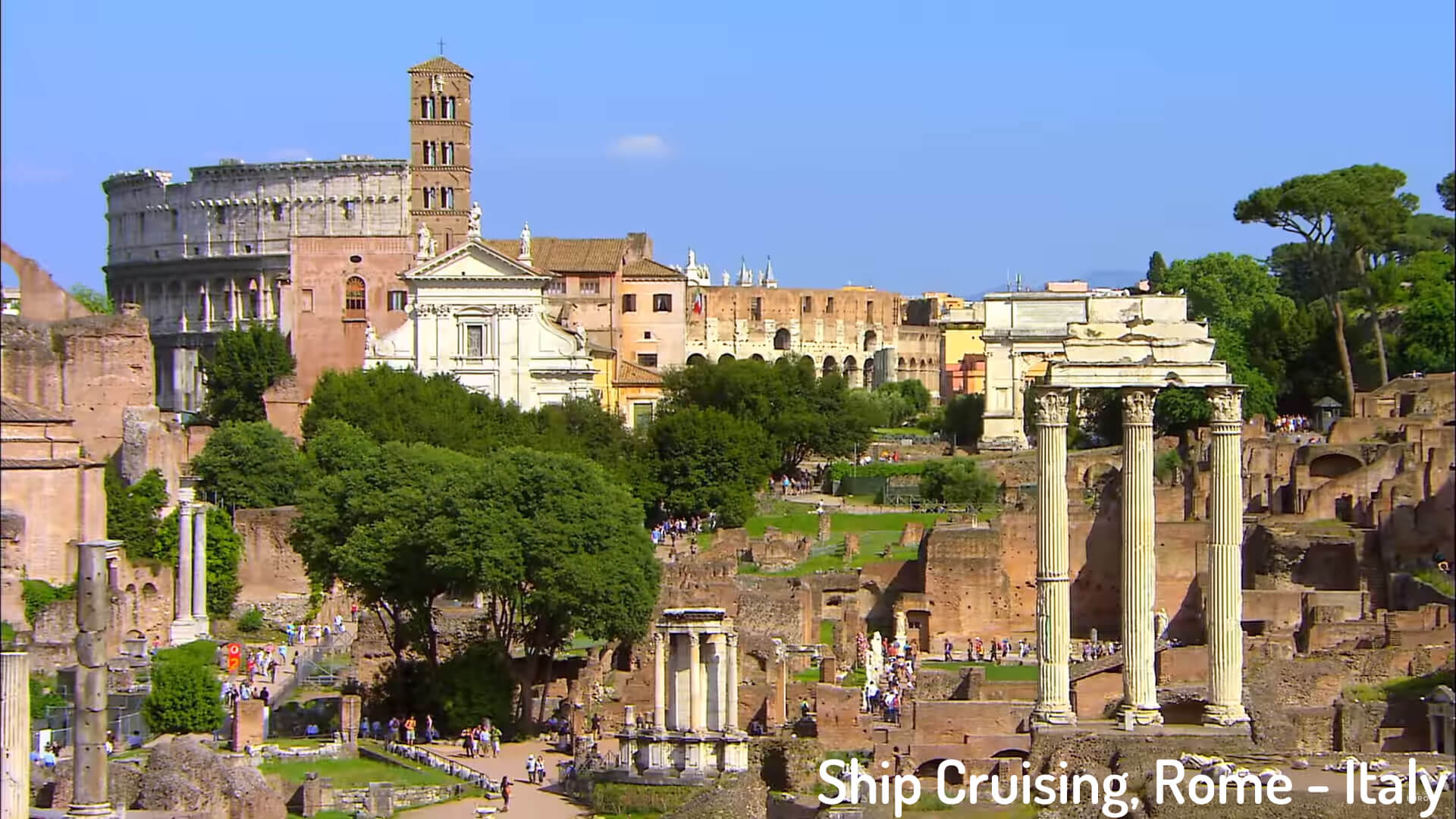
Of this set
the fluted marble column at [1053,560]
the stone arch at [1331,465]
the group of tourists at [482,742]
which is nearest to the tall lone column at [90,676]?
the fluted marble column at [1053,560]

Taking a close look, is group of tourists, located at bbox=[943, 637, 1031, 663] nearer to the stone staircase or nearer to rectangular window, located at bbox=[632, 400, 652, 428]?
the stone staircase

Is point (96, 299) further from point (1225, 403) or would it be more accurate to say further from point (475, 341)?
point (1225, 403)

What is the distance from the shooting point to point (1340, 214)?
83.1 metres

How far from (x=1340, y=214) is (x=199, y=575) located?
35141 millimetres

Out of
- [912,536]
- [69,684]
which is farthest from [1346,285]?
[69,684]

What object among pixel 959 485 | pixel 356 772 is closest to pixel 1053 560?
pixel 356 772

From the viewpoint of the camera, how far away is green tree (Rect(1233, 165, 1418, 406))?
83.0 m

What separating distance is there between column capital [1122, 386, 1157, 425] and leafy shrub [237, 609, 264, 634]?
2629 cm

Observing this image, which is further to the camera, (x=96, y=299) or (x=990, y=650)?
(x=96, y=299)

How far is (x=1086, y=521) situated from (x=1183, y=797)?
2750cm

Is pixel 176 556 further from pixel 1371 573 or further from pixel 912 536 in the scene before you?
pixel 1371 573

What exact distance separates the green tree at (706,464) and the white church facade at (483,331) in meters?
11.7

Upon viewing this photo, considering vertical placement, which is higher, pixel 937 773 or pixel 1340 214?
pixel 1340 214

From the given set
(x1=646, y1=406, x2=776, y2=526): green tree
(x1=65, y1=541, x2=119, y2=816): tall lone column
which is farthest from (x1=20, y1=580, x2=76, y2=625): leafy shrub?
(x1=646, y1=406, x2=776, y2=526): green tree
